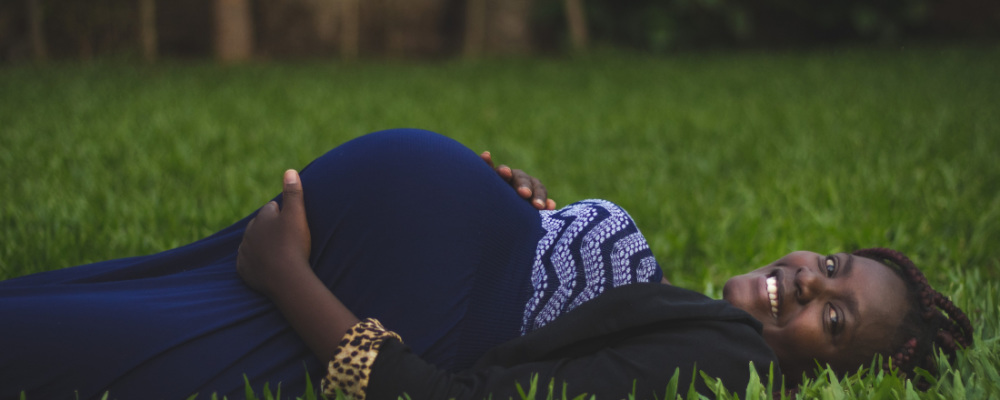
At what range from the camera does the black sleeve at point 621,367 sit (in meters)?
1.42

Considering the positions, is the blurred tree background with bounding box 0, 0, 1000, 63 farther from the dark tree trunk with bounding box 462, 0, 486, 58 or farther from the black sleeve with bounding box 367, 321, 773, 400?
the black sleeve with bounding box 367, 321, 773, 400

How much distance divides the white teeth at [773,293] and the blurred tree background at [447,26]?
8622mm

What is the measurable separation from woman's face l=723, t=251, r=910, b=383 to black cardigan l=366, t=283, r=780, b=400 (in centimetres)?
22

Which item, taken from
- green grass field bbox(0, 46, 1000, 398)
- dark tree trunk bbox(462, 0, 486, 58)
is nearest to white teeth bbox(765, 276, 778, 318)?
green grass field bbox(0, 46, 1000, 398)

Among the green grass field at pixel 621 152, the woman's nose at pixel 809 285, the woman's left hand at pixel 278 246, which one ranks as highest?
the woman's left hand at pixel 278 246

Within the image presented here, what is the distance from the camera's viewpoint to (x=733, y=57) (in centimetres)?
1088

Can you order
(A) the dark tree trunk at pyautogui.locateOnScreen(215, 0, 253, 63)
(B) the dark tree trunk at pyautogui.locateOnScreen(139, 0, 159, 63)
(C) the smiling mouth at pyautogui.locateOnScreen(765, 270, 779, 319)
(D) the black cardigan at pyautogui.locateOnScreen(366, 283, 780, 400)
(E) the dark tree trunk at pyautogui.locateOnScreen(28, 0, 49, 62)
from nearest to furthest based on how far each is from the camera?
(D) the black cardigan at pyautogui.locateOnScreen(366, 283, 780, 400)
(C) the smiling mouth at pyautogui.locateOnScreen(765, 270, 779, 319)
(E) the dark tree trunk at pyautogui.locateOnScreen(28, 0, 49, 62)
(B) the dark tree trunk at pyautogui.locateOnScreen(139, 0, 159, 63)
(A) the dark tree trunk at pyautogui.locateOnScreen(215, 0, 253, 63)

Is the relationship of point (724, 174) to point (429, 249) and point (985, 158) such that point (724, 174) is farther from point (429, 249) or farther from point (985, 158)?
point (429, 249)

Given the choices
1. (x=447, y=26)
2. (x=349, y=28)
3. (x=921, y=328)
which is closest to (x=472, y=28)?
(x=447, y=26)

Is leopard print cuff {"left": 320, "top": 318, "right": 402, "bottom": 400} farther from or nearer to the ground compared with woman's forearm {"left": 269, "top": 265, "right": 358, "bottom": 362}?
nearer to the ground

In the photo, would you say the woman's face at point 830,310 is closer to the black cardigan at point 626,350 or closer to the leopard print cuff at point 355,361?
the black cardigan at point 626,350

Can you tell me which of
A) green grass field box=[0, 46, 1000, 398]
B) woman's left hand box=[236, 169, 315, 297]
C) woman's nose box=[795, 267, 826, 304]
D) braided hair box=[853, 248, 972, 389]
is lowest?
green grass field box=[0, 46, 1000, 398]

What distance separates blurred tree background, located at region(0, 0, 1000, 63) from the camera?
8.88m

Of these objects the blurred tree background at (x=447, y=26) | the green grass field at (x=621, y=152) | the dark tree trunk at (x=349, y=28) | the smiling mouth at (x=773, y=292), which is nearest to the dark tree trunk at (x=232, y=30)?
the blurred tree background at (x=447, y=26)
